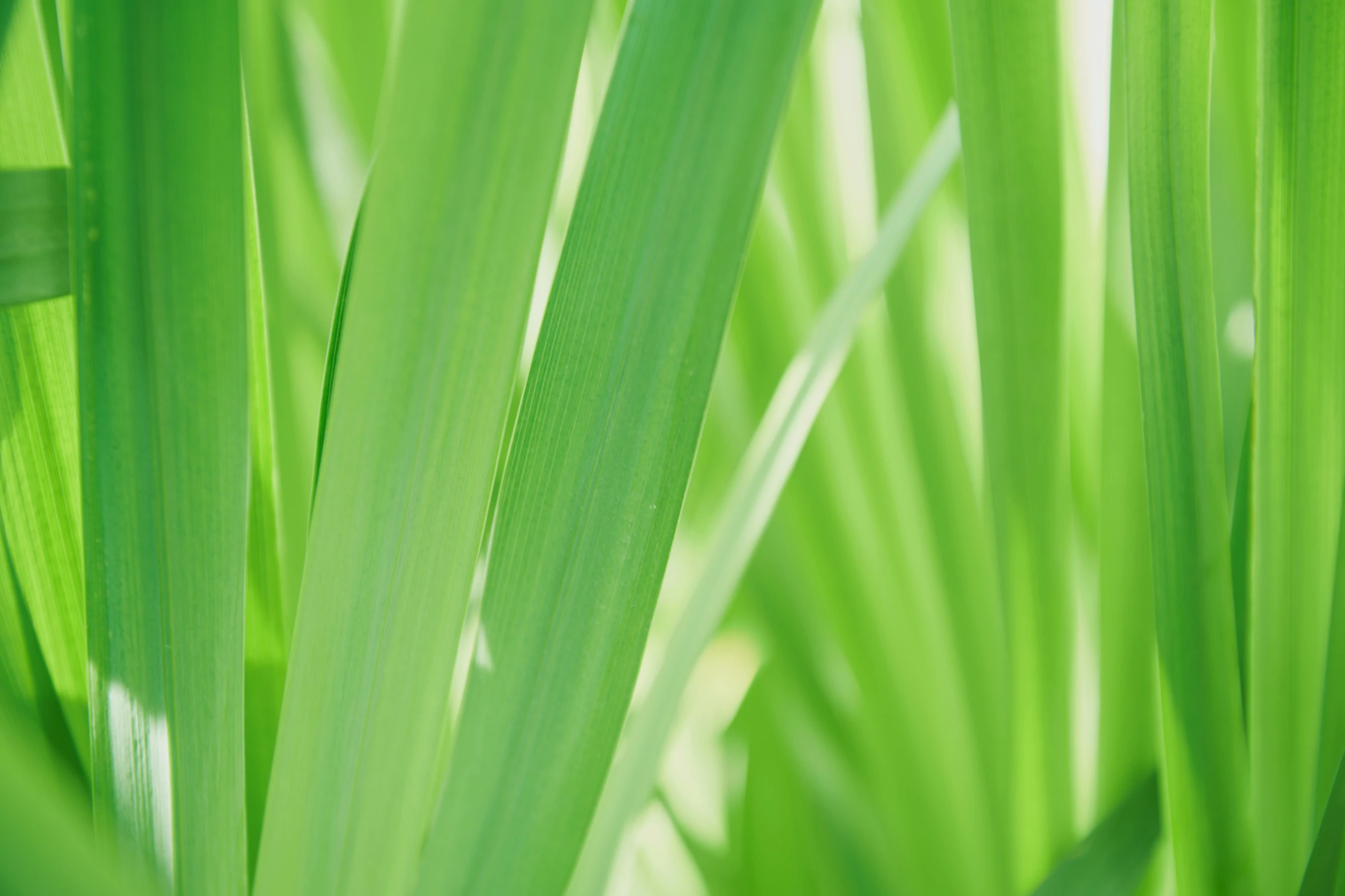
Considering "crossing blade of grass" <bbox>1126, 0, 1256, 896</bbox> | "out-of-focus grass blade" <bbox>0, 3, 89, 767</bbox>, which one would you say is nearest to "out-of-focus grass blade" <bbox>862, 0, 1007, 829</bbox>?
"crossing blade of grass" <bbox>1126, 0, 1256, 896</bbox>

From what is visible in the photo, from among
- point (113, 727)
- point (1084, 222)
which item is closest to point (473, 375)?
point (113, 727)

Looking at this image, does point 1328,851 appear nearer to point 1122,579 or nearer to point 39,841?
point 1122,579

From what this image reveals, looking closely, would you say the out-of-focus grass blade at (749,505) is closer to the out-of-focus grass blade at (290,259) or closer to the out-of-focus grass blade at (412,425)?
the out-of-focus grass blade at (412,425)

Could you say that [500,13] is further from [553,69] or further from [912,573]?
[912,573]

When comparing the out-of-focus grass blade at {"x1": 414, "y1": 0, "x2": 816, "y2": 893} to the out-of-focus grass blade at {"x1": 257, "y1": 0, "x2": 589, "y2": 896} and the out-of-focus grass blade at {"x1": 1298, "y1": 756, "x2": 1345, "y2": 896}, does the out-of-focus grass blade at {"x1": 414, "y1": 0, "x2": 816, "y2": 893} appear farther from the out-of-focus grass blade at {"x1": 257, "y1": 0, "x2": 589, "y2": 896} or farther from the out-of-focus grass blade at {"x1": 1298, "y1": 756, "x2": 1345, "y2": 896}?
the out-of-focus grass blade at {"x1": 1298, "y1": 756, "x2": 1345, "y2": 896}

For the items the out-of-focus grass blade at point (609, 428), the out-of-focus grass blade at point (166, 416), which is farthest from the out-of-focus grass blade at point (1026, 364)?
the out-of-focus grass blade at point (166, 416)

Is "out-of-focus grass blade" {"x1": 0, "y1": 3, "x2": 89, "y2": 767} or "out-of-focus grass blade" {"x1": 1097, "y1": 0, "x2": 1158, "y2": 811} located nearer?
"out-of-focus grass blade" {"x1": 0, "y1": 3, "x2": 89, "y2": 767}

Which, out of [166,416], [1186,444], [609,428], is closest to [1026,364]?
[1186,444]

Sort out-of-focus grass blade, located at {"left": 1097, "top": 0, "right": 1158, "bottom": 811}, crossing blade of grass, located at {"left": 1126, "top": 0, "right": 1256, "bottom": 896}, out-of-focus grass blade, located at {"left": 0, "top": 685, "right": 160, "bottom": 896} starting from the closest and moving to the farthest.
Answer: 1. out-of-focus grass blade, located at {"left": 0, "top": 685, "right": 160, "bottom": 896}
2. crossing blade of grass, located at {"left": 1126, "top": 0, "right": 1256, "bottom": 896}
3. out-of-focus grass blade, located at {"left": 1097, "top": 0, "right": 1158, "bottom": 811}
